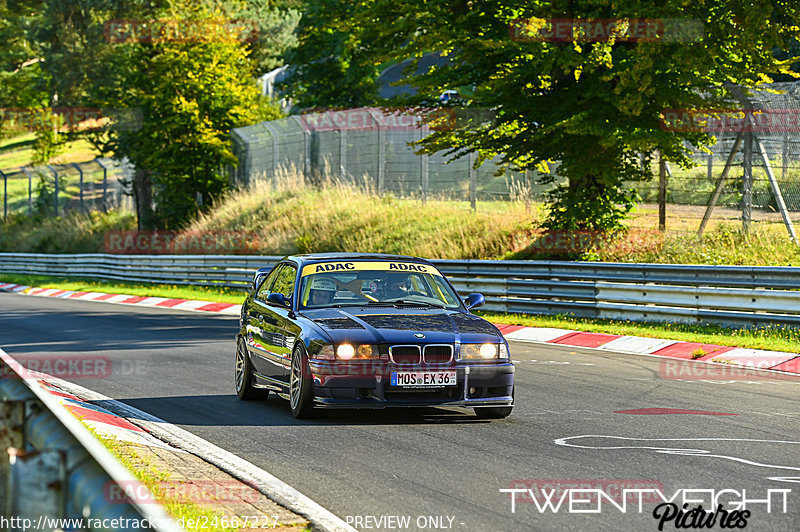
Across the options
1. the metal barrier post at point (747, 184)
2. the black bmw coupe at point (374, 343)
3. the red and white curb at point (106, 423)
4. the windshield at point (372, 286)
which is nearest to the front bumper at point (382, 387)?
the black bmw coupe at point (374, 343)

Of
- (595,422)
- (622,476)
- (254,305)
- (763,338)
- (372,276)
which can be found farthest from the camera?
(763,338)

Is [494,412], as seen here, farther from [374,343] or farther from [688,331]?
[688,331]

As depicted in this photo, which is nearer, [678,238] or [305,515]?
[305,515]

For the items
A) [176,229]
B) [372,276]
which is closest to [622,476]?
[372,276]

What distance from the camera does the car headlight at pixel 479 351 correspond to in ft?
30.3

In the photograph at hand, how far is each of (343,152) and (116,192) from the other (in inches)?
808

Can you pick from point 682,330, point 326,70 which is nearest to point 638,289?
point 682,330

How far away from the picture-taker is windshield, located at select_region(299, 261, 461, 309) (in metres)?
10.4

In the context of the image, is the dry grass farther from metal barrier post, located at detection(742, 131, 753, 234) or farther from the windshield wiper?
the windshield wiper

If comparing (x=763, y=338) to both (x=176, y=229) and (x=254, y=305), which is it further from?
(x=176, y=229)

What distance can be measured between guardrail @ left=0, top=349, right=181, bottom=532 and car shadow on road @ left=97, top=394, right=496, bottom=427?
19.8ft

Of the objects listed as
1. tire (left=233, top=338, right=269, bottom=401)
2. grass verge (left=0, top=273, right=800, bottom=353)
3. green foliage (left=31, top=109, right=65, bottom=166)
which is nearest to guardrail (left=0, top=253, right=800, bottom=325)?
grass verge (left=0, top=273, right=800, bottom=353)

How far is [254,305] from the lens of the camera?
11609 mm

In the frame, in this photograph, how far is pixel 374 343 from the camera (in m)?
9.08
